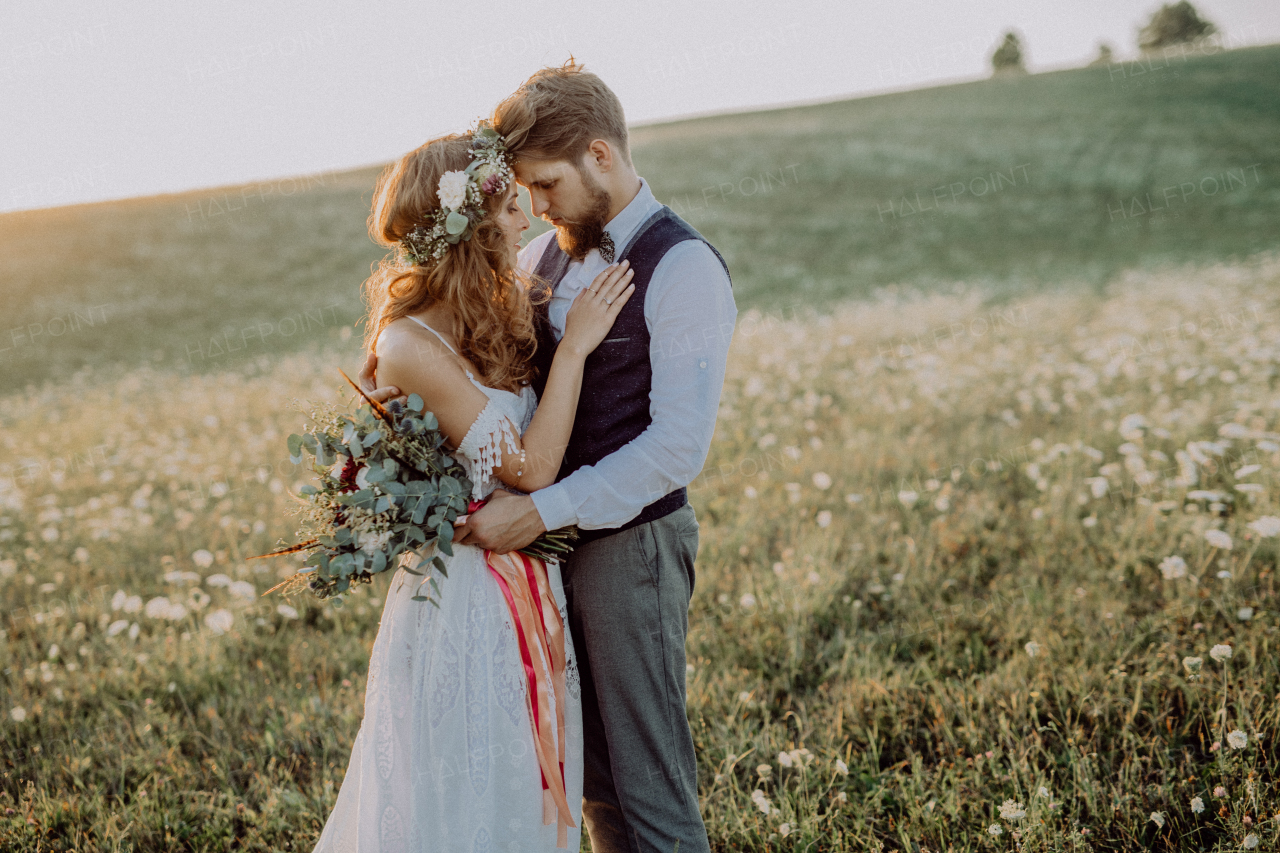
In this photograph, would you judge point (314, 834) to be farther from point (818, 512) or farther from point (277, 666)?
point (818, 512)

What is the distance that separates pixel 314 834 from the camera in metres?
3.09

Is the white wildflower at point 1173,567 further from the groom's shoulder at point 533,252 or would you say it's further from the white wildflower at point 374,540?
the white wildflower at point 374,540

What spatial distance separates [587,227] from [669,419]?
0.75m

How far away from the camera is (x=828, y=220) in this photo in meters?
22.6

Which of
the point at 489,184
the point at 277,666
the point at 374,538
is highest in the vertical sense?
the point at 489,184

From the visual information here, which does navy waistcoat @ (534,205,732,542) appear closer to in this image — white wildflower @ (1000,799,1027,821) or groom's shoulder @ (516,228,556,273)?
groom's shoulder @ (516,228,556,273)

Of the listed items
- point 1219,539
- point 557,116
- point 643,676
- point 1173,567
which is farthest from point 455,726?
point 1219,539

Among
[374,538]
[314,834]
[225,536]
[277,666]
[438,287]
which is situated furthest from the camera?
[225,536]

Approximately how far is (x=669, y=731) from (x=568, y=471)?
0.90m

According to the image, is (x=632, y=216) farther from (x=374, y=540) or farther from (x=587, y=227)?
(x=374, y=540)

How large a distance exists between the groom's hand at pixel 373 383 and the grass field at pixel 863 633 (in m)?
1.72

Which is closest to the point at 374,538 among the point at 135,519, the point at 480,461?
the point at 480,461

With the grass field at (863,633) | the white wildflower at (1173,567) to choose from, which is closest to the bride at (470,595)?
the grass field at (863,633)

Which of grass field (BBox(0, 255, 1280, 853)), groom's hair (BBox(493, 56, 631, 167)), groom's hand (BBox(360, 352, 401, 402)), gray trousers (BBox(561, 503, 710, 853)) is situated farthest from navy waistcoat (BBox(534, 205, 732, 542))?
grass field (BBox(0, 255, 1280, 853))
